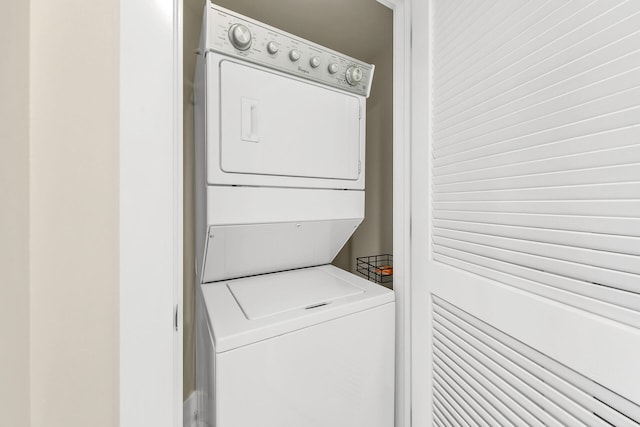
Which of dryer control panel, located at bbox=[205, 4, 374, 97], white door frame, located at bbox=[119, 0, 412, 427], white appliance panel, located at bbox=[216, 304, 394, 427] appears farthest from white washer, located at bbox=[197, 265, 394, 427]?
dryer control panel, located at bbox=[205, 4, 374, 97]

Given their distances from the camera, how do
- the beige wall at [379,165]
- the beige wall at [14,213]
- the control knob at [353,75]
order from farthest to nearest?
1. the beige wall at [379,165]
2. the control knob at [353,75]
3. the beige wall at [14,213]

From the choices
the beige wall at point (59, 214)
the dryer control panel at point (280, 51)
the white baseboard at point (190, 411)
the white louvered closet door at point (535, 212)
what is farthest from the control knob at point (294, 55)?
the white baseboard at point (190, 411)

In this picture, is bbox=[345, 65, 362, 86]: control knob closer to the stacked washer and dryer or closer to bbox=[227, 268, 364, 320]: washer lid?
the stacked washer and dryer

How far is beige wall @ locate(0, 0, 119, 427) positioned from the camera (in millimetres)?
547


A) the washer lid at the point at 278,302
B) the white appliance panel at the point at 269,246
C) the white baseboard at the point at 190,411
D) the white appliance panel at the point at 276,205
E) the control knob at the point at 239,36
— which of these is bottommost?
the white baseboard at the point at 190,411

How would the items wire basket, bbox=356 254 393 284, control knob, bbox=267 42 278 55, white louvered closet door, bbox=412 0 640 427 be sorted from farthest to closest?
wire basket, bbox=356 254 393 284 < control knob, bbox=267 42 278 55 < white louvered closet door, bbox=412 0 640 427

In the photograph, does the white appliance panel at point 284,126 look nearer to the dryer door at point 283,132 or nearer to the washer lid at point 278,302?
the dryer door at point 283,132

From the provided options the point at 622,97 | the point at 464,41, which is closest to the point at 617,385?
the point at 622,97

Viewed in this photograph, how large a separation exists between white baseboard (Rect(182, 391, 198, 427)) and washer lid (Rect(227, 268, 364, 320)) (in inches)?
40.7

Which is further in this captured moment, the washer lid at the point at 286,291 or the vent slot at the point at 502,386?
the washer lid at the point at 286,291

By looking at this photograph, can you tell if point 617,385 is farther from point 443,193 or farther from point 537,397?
point 443,193

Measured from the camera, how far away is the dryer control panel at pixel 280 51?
1.21 m

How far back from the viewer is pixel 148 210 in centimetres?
81

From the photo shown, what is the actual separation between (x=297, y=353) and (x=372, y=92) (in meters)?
2.10
